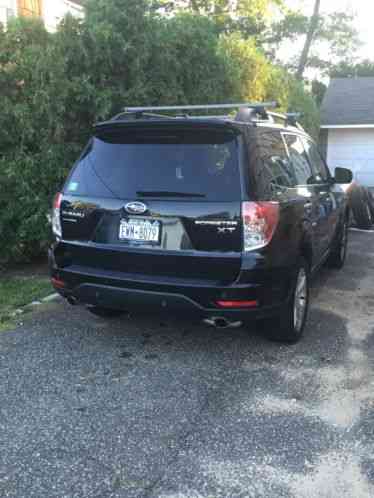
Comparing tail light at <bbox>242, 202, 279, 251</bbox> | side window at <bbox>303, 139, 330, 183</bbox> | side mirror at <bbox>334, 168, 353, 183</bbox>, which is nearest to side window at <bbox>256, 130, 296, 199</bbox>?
tail light at <bbox>242, 202, 279, 251</bbox>

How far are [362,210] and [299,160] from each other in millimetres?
6114

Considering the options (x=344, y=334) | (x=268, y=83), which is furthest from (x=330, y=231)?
(x=268, y=83)

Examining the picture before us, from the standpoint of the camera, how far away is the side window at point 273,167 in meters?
3.88

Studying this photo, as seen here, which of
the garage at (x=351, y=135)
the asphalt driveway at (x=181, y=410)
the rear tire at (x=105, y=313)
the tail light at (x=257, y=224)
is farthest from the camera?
the garage at (x=351, y=135)

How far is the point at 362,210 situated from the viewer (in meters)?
10.8

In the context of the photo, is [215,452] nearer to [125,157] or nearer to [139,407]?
[139,407]

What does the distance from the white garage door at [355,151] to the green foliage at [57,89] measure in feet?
48.9

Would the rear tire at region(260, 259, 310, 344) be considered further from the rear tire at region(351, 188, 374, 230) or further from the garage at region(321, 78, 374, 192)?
the garage at region(321, 78, 374, 192)

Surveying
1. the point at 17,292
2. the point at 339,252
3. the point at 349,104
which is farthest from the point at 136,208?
the point at 349,104

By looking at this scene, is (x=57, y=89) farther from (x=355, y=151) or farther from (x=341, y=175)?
(x=355, y=151)

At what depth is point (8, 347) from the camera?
4500 millimetres

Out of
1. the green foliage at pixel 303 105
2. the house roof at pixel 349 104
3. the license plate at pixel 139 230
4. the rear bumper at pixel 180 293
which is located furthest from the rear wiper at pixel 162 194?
the house roof at pixel 349 104

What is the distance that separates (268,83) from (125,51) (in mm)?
5786

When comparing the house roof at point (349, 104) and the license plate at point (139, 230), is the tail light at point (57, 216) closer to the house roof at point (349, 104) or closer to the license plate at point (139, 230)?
the license plate at point (139, 230)
